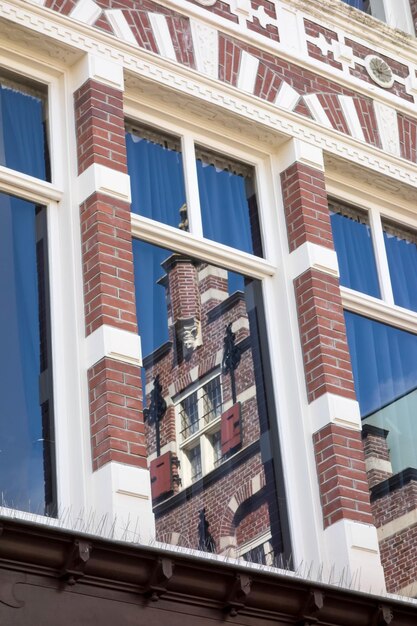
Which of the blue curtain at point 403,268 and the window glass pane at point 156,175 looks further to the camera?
the blue curtain at point 403,268

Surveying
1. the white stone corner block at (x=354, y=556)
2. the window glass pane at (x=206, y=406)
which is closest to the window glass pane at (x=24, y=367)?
the window glass pane at (x=206, y=406)

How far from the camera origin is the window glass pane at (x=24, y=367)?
10.4 meters

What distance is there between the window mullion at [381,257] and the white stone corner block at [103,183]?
9.33 ft

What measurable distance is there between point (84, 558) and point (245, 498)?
101 inches

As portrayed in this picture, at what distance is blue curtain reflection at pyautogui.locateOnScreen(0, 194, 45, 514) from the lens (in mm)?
10359

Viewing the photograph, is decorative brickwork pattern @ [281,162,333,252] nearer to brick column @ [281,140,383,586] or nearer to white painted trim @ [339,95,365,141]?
brick column @ [281,140,383,586]

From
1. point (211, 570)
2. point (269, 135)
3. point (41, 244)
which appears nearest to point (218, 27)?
point (269, 135)

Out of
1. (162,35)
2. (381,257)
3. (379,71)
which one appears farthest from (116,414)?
(379,71)

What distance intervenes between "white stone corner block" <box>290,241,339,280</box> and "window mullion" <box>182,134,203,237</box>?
2.70ft

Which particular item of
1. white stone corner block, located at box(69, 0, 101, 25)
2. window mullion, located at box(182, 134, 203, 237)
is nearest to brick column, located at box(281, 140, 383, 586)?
window mullion, located at box(182, 134, 203, 237)

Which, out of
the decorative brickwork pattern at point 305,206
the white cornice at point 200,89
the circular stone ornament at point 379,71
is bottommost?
the decorative brickwork pattern at point 305,206

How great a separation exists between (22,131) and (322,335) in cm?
283

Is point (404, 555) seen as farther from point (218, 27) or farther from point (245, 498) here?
point (218, 27)

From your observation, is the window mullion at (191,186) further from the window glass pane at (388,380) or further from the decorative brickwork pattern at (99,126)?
the window glass pane at (388,380)
